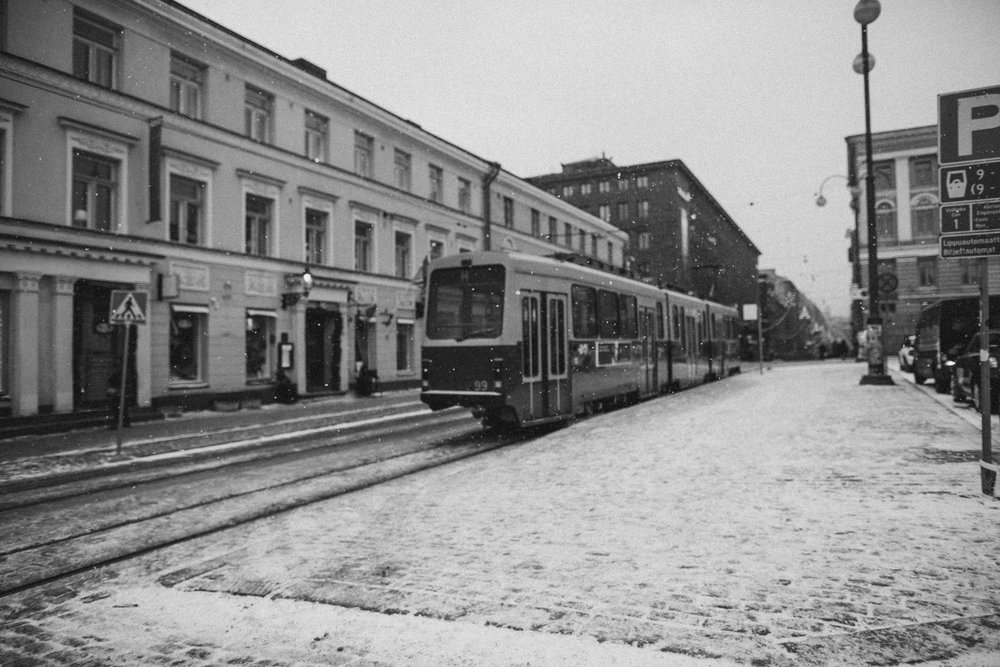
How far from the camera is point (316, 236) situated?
23641mm

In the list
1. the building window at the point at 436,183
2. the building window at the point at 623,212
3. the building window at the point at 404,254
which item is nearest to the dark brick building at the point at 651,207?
the building window at the point at 623,212

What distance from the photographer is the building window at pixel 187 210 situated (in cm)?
1841

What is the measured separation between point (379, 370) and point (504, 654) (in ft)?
76.2

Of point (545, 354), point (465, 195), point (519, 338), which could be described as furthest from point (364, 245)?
point (519, 338)

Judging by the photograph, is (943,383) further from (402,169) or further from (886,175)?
(886,175)

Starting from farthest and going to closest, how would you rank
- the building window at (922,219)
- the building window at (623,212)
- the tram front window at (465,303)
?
the building window at (623,212) → the building window at (922,219) → the tram front window at (465,303)

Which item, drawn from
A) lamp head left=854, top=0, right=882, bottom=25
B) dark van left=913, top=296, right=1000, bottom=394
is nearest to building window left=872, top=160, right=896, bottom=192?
dark van left=913, top=296, right=1000, bottom=394

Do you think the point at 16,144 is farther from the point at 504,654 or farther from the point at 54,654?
the point at 504,654

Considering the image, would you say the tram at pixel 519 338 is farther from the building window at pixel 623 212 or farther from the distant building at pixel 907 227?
the building window at pixel 623 212

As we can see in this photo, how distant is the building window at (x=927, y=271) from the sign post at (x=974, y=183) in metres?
57.8

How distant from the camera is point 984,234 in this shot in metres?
6.32

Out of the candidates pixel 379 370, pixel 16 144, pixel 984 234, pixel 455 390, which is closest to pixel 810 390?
pixel 455 390

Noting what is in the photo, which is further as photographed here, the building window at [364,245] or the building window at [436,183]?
the building window at [436,183]

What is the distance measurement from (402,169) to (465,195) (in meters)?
5.36
